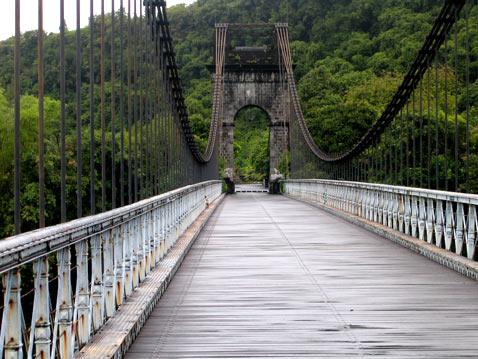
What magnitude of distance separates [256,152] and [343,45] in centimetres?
1651

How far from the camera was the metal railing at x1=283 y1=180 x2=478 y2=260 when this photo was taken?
33.6 feet

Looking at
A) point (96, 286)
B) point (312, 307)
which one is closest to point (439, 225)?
point (312, 307)

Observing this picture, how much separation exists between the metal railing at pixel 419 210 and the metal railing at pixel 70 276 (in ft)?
11.1

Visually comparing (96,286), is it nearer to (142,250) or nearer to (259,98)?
(142,250)

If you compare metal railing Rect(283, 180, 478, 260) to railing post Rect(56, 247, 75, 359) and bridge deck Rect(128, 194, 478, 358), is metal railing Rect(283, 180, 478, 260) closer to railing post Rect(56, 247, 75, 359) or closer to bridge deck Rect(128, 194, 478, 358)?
bridge deck Rect(128, 194, 478, 358)

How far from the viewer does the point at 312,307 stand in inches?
306

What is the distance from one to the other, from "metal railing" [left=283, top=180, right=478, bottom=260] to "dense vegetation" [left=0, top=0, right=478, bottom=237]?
22.8 ft

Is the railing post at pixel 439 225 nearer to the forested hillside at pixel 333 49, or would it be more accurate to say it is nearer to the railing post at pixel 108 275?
the railing post at pixel 108 275

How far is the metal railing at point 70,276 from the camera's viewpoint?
12.9ft

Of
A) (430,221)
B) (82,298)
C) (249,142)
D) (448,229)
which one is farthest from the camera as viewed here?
(249,142)

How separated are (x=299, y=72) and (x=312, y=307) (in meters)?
79.8

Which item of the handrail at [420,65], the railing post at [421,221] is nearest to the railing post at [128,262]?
the railing post at [421,221]

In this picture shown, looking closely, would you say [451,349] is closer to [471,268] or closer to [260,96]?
A: [471,268]

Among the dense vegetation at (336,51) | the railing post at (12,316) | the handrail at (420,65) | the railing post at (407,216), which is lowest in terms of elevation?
the railing post at (407,216)
